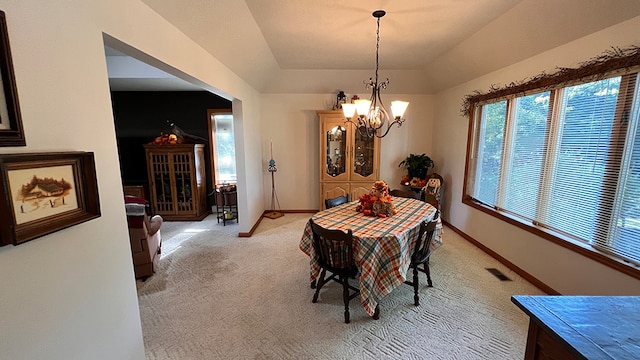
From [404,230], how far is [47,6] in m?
2.45

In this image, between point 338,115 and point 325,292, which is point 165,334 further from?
point 338,115

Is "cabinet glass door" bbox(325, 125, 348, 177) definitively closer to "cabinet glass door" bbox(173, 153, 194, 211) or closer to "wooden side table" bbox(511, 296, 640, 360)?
"cabinet glass door" bbox(173, 153, 194, 211)

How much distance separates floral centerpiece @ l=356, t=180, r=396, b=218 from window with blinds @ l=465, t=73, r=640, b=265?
164 cm

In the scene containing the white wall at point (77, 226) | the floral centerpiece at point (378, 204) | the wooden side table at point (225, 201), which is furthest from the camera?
the wooden side table at point (225, 201)

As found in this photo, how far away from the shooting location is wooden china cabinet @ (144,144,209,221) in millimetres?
4570

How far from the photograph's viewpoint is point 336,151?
4797 millimetres

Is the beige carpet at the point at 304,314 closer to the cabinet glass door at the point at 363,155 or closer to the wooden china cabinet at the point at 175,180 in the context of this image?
the wooden china cabinet at the point at 175,180

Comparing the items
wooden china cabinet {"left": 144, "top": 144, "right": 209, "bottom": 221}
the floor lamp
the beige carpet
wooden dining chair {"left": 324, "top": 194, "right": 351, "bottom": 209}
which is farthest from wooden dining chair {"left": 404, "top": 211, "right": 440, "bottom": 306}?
wooden china cabinet {"left": 144, "top": 144, "right": 209, "bottom": 221}

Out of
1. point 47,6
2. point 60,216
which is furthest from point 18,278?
point 47,6

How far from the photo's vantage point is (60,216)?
3.45ft

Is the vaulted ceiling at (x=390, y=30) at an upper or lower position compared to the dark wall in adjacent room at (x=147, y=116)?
upper

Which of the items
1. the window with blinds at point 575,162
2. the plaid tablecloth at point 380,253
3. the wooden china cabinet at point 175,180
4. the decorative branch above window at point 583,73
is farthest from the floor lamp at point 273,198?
the decorative branch above window at point 583,73

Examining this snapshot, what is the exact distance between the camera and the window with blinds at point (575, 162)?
6.30 feet

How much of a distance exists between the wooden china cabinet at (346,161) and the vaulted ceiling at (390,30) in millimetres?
1218
